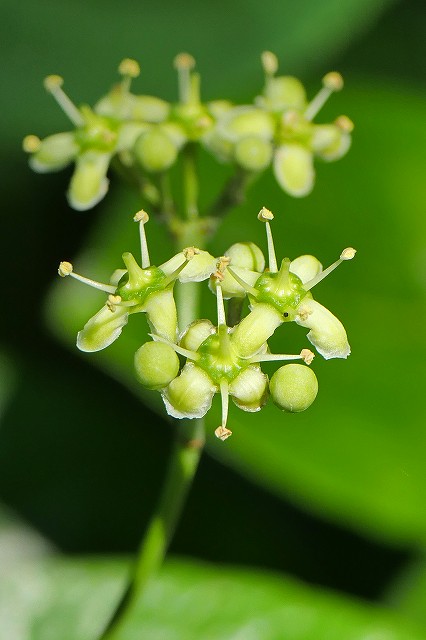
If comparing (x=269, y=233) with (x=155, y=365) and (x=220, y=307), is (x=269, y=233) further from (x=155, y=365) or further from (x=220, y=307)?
(x=155, y=365)

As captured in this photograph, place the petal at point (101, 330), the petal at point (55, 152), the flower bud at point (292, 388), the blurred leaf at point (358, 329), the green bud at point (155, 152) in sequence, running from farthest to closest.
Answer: the blurred leaf at point (358, 329), the petal at point (55, 152), the green bud at point (155, 152), the petal at point (101, 330), the flower bud at point (292, 388)

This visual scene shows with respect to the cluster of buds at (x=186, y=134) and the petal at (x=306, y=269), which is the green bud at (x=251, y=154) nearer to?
the cluster of buds at (x=186, y=134)

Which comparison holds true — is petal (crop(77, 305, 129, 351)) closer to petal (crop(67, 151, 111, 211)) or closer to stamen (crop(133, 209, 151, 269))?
stamen (crop(133, 209, 151, 269))

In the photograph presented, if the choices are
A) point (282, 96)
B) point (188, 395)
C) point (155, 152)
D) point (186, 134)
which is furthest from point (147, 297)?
point (282, 96)

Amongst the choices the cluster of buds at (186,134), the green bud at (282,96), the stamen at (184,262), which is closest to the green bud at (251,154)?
the cluster of buds at (186,134)

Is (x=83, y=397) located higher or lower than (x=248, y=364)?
higher

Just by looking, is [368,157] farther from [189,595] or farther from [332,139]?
[189,595]

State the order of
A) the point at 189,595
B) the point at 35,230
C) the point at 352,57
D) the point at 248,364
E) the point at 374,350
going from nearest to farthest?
the point at 248,364 → the point at 189,595 → the point at 374,350 → the point at 35,230 → the point at 352,57

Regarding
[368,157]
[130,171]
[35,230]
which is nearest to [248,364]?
[130,171]
